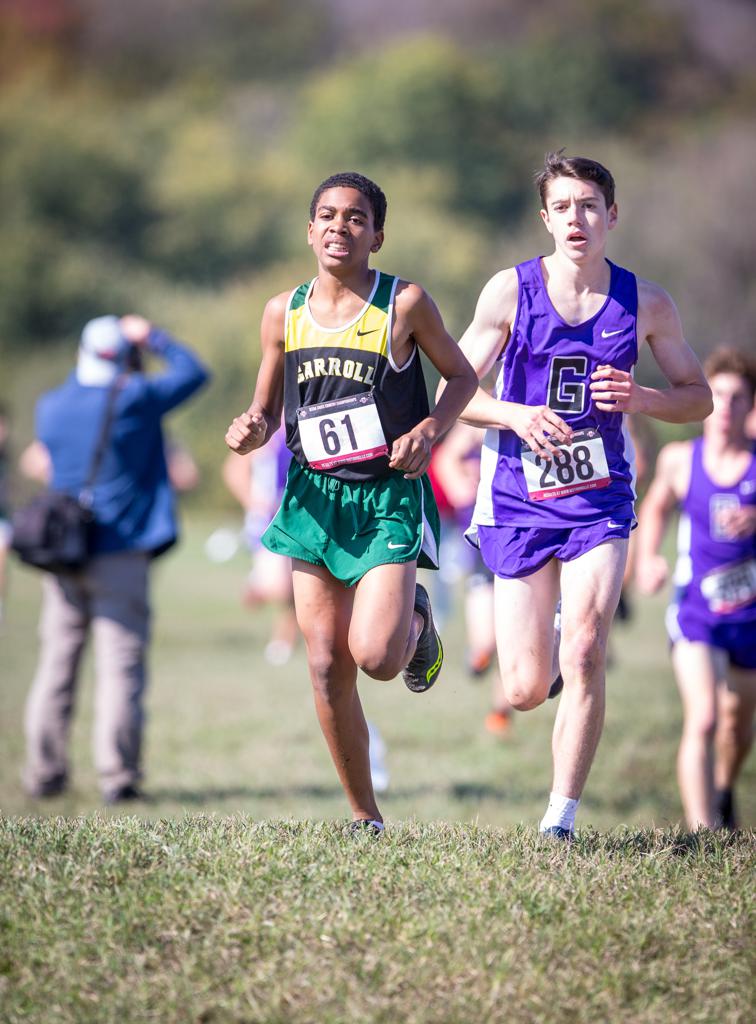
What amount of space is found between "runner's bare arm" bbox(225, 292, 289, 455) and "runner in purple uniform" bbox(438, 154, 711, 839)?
0.74 meters

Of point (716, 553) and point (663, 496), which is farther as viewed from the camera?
point (663, 496)

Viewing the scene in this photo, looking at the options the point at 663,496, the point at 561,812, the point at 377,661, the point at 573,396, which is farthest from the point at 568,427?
the point at 663,496

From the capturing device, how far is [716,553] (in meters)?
7.97

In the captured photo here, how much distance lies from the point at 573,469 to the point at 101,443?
449 cm

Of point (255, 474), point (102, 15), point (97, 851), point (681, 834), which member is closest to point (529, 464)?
point (681, 834)

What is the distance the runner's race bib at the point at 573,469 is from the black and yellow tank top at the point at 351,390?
556mm

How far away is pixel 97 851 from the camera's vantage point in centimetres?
467

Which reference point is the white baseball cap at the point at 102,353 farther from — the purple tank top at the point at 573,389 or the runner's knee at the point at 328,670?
the runner's knee at the point at 328,670

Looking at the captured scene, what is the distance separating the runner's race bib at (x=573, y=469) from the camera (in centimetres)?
537

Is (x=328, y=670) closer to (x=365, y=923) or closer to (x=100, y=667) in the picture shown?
(x=365, y=923)

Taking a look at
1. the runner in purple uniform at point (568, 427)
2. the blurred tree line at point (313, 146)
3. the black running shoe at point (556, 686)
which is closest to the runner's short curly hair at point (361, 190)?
the runner in purple uniform at point (568, 427)

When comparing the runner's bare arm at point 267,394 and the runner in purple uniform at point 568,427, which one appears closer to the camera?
the runner's bare arm at point 267,394

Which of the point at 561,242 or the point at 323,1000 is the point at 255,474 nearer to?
the point at 561,242

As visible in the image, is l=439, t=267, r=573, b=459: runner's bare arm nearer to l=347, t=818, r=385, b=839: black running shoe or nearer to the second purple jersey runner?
the second purple jersey runner
